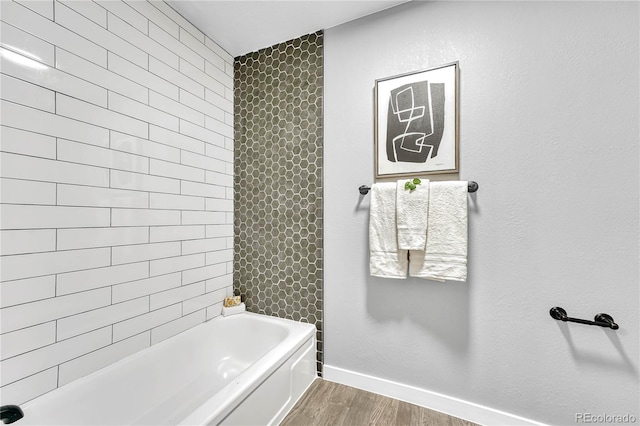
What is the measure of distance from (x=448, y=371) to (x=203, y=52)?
2.66 metres

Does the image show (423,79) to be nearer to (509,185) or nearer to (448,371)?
(509,185)

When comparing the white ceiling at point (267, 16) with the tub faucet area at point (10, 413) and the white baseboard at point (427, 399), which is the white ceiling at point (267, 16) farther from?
the white baseboard at point (427, 399)

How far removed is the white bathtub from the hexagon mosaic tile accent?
0.21 metres

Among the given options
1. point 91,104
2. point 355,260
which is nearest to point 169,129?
point 91,104

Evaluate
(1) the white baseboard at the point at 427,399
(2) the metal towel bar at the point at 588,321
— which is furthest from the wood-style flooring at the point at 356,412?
(2) the metal towel bar at the point at 588,321

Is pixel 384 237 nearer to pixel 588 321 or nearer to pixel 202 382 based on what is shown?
pixel 588 321

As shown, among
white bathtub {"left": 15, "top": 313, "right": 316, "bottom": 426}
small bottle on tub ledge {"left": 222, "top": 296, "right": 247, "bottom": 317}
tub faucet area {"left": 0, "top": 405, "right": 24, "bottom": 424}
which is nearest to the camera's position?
tub faucet area {"left": 0, "top": 405, "right": 24, "bottom": 424}

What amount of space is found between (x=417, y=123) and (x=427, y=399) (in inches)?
65.1

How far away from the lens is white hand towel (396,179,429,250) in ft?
4.92

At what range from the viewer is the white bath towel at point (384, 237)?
1.59m

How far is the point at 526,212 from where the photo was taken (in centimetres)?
138

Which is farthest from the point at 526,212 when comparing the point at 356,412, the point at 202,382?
the point at 202,382

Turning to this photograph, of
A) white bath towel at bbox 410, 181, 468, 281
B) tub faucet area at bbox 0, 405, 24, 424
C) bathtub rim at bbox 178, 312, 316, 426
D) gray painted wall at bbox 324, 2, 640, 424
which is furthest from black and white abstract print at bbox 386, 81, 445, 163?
tub faucet area at bbox 0, 405, 24, 424

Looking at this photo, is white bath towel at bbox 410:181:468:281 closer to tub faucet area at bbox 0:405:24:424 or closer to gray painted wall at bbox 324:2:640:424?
gray painted wall at bbox 324:2:640:424
